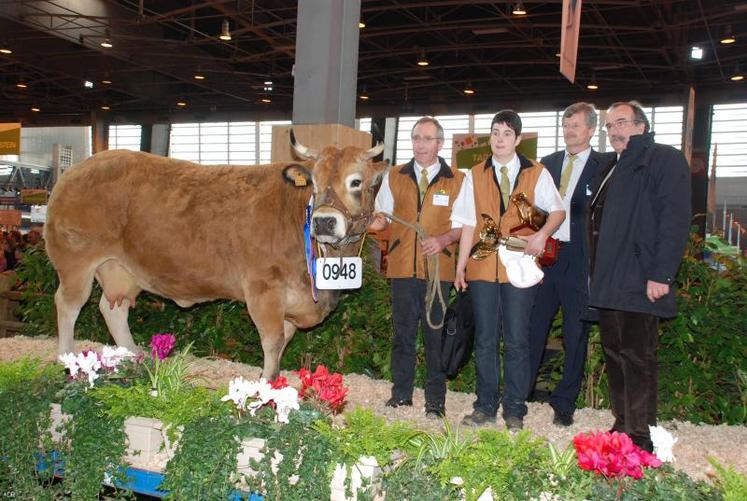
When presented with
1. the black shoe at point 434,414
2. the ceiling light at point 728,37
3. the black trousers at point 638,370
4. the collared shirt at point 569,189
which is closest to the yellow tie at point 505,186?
the collared shirt at point 569,189

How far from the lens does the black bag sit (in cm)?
484

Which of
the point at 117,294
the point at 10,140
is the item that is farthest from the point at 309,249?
the point at 10,140

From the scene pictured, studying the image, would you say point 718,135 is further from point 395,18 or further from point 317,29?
point 317,29

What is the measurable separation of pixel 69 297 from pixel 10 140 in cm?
1973

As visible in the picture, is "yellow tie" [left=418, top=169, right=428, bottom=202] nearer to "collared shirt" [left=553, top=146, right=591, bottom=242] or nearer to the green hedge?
"collared shirt" [left=553, top=146, right=591, bottom=242]

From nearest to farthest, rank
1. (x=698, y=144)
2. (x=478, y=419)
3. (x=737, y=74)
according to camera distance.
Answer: (x=478, y=419) → (x=737, y=74) → (x=698, y=144)

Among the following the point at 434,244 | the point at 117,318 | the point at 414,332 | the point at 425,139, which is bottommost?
the point at 117,318

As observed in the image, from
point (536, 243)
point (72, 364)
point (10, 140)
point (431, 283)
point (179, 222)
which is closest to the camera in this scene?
point (72, 364)

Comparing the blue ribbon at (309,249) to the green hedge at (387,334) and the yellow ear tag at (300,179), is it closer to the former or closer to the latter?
the yellow ear tag at (300,179)

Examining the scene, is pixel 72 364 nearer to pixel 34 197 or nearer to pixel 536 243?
pixel 536 243

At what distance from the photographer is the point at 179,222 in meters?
5.25

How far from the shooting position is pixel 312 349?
6559 millimetres

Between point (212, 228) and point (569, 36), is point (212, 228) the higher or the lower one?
the lower one

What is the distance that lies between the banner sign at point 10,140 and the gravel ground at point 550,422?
18388mm
